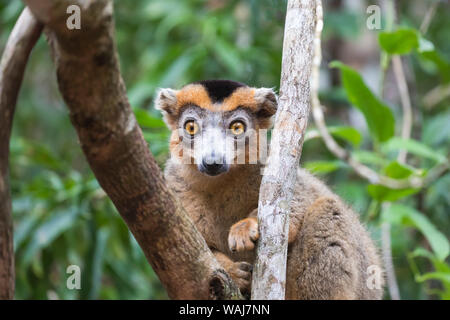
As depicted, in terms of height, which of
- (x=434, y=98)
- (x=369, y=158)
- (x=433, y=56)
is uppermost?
(x=433, y=56)

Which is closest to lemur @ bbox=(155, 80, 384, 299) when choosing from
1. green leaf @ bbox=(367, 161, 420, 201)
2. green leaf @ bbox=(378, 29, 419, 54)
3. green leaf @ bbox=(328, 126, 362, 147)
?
green leaf @ bbox=(367, 161, 420, 201)

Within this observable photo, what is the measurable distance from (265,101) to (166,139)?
6.84 ft

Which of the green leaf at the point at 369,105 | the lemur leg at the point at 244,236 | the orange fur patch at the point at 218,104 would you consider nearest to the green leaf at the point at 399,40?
the green leaf at the point at 369,105

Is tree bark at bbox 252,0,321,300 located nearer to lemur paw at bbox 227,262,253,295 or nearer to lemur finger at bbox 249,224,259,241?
lemur finger at bbox 249,224,259,241

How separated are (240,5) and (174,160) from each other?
663 cm

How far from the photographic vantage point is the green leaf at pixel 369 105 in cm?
709

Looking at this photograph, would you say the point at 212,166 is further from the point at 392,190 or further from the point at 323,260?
the point at 392,190

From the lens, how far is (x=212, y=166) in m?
5.09

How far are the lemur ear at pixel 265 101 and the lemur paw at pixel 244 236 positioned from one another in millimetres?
1496

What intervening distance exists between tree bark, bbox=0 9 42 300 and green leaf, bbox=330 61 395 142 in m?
4.05

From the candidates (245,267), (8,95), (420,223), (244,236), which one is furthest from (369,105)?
(8,95)

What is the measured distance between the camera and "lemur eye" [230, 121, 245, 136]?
219 inches
